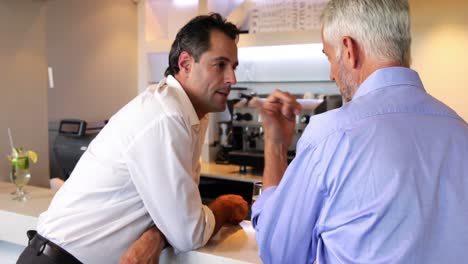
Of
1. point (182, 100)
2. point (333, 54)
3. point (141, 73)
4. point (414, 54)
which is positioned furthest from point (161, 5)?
point (333, 54)

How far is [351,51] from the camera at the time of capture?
2.93 ft

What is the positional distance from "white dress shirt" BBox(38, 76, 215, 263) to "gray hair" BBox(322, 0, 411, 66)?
564 millimetres

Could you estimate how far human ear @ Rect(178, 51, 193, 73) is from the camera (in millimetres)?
1562

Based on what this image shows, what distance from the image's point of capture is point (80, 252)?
4.27ft

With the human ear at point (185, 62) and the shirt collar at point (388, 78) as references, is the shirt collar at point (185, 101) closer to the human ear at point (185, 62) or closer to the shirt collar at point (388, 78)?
the human ear at point (185, 62)

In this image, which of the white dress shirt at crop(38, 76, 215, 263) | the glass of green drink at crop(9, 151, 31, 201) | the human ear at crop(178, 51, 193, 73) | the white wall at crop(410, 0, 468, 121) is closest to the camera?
the white dress shirt at crop(38, 76, 215, 263)

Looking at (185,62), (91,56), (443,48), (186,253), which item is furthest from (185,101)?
(91,56)

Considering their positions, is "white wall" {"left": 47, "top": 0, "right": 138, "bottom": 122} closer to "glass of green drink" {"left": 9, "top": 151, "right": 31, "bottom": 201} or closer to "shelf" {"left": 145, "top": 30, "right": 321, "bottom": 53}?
"shelf" {"left": 145, "top": 30, "right": 321, "bottom": 53}

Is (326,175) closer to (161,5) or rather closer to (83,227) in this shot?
(83,227)

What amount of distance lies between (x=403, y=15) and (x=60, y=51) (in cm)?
326

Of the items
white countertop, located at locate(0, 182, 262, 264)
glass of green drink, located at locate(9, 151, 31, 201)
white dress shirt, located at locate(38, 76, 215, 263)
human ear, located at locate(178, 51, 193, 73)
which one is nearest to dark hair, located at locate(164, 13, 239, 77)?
human ear, located at locate(178, 51, 193, 73)

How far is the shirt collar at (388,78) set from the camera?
0.85 m

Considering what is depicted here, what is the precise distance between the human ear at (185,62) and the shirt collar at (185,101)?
0.06 meters

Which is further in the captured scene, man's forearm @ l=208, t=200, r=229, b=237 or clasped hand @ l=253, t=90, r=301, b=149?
man's forearm @ l=208, t=200, r=229, b=237
